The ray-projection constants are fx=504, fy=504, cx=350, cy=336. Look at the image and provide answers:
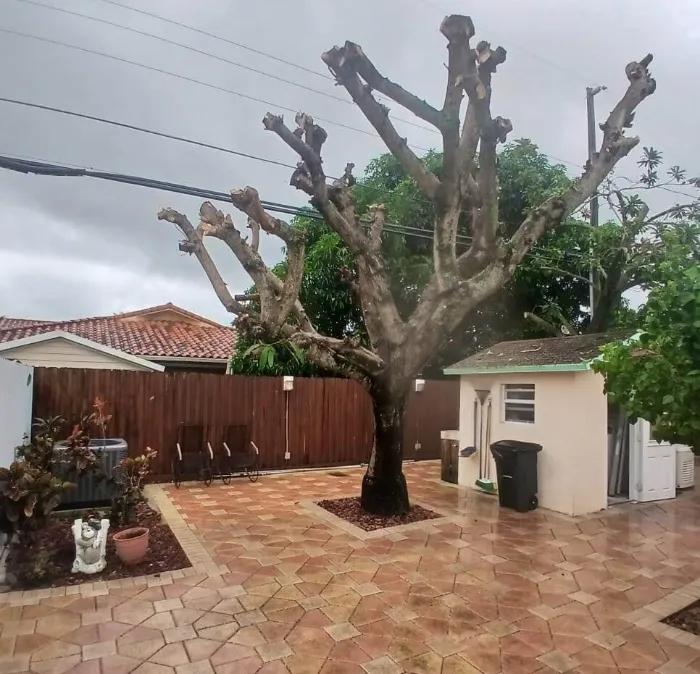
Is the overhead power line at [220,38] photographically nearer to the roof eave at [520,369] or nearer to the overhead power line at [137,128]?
the overhead power line at [137,128]

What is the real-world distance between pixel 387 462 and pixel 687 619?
3476 mm

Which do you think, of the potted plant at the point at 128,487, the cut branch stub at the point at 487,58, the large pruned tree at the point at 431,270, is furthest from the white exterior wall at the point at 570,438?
the potted plant at the point at 128,487

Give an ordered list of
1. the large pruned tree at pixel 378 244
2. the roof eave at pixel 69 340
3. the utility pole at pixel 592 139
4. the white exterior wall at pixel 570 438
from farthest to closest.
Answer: the utility pole at pixel 592 139 < the roof eave at pixel 69 340 < the white exterior wall at pixel 570 438 < the large pruned tree at pixel 378 244

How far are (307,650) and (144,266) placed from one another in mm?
11960

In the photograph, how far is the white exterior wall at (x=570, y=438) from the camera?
6.95m

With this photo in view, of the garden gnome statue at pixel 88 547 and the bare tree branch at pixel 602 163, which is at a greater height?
the bare tree branch at pixel 602 163

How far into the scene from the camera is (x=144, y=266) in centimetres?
1338

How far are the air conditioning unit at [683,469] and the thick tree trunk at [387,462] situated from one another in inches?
209

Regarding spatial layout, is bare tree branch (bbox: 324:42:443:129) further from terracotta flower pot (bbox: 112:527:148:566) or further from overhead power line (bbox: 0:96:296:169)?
terracotta flower pot (bbox: 112:527:148:566)

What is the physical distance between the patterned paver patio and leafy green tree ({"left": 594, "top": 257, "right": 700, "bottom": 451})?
5.17ft

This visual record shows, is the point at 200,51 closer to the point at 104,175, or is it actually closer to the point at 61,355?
the point at 104,175

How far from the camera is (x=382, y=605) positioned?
4.02 m

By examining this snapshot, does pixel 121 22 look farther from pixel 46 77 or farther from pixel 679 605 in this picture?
pixel 679 605

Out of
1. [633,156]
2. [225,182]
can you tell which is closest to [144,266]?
[225,182]
